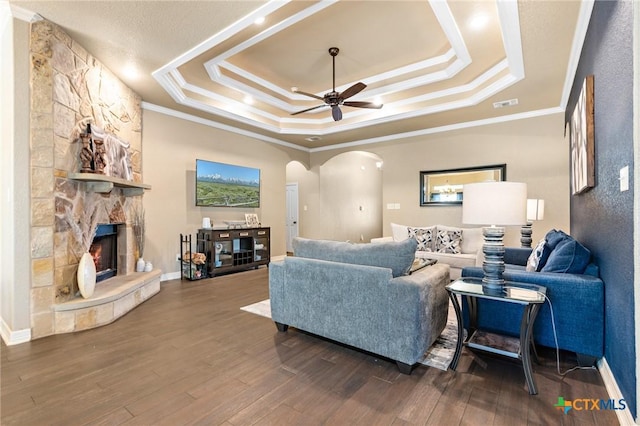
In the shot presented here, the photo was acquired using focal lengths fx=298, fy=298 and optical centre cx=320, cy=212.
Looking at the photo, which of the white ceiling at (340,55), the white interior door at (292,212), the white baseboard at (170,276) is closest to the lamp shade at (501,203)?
the white ceiling at (340,55)

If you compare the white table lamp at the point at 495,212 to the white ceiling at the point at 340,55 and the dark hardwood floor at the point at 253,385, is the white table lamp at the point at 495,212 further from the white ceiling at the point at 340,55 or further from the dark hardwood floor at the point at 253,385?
the white ceiling at the point at 340,55

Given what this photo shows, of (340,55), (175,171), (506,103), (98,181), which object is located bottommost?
(98,181)

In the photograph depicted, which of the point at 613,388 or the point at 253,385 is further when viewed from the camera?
the point at 253,385

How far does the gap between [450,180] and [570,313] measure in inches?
157

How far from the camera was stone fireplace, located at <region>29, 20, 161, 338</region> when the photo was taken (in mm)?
2666

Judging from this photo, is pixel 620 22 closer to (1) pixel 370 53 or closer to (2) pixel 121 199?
(1) pixel 370 53

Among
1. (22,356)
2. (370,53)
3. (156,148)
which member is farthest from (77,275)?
(370,53)

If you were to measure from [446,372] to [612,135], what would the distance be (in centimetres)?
186

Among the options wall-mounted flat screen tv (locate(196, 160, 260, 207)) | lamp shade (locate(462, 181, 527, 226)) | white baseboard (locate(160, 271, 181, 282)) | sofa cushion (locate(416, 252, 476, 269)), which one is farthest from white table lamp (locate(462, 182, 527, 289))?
white baseboard (locate(160, 271, 181, 282))

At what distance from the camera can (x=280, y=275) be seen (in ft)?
8.87

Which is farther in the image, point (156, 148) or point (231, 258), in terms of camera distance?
point (231, 258)

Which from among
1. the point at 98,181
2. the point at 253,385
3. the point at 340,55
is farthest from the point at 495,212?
the point at 98,181

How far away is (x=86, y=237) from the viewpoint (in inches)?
124

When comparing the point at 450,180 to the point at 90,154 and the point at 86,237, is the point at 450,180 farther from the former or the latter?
the point at 86,237
